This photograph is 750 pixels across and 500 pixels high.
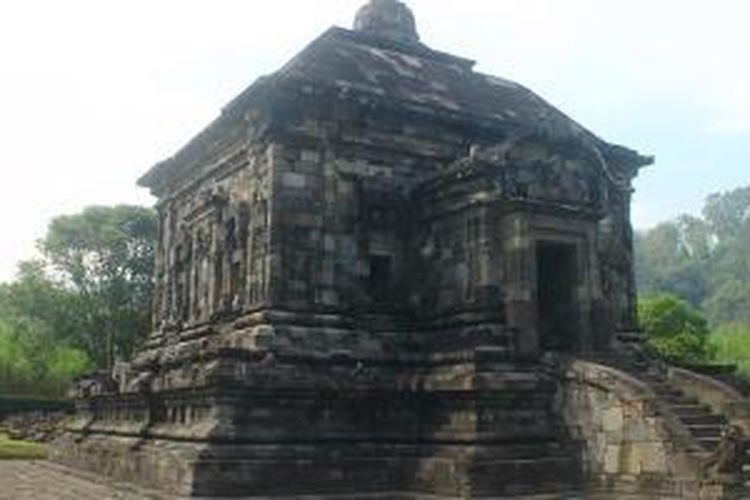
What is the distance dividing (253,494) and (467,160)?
6.71m

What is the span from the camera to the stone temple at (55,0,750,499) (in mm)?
14789

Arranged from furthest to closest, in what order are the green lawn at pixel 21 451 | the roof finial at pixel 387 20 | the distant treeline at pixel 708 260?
the distant treeline at pixel 708 260, the green lawn at pixel 21 451, the roof finial at pixel 387 20

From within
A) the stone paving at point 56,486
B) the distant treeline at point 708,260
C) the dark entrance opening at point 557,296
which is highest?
the distant treeline at point 708,260

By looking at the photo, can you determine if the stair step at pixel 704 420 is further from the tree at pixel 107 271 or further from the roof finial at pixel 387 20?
the tree at pixel 107 271

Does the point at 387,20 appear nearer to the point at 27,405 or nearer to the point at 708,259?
the point at 27,405

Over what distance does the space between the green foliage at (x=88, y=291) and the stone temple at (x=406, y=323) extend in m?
28.3

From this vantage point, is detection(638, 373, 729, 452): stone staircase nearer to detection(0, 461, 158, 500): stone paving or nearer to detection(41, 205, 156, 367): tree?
detection(0, 461, 158, 500): stone paving

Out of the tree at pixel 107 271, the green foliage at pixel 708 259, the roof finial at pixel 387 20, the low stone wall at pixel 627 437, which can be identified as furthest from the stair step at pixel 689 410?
the green foliage at pixel 708 259

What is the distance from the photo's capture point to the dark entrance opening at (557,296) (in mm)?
17312

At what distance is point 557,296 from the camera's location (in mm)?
17750

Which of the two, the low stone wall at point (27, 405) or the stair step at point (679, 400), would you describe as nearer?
the stair step at point (679, 400)

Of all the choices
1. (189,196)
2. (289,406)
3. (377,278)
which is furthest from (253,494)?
(189,196)

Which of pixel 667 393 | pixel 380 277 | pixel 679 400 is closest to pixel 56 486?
pixel 380 277

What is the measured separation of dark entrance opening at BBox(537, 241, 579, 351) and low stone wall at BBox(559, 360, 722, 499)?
178 cm
